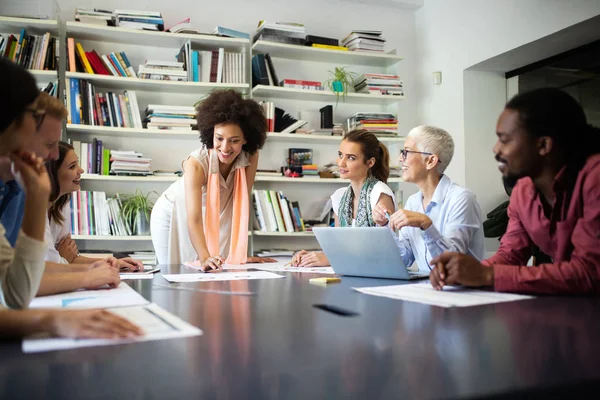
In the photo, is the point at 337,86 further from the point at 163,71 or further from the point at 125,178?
the point at 125,178

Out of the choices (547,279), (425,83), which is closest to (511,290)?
(547,279)

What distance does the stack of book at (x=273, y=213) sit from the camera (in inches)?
152

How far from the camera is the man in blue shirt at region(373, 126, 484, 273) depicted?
1.88 metres

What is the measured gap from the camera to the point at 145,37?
12.4 ft

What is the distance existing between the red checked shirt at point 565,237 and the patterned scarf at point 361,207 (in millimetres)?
1217

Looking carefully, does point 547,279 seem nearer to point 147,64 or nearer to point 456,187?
point 456,187

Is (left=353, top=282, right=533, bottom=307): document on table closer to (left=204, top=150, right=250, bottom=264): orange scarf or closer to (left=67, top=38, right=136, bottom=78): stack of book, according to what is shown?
(left=204, top=150, right=250, bottom=264): orange scarf

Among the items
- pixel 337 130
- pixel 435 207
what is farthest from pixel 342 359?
pixel 337 130

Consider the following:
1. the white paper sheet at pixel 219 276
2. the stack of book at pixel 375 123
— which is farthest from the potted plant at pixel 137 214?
the white paper sheet at pixel 219 276

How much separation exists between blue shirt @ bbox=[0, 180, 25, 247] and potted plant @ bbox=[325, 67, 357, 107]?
319 cm

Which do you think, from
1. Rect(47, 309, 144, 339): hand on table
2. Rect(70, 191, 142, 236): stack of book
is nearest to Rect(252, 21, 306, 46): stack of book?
Rect(70, 191, 142, 236): stack of book

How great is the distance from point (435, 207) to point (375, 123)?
7.36 ft

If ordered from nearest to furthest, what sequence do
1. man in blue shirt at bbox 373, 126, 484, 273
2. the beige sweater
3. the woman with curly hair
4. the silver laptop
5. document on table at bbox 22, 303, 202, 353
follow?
1. document on table at bbox 22, 303, 202, 353
2. the beige sweater
3. the silver laptop
4. man in blue shirt at bbox 373, 126, 484, 273
5. the woman with curly hair

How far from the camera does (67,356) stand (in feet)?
2.15
